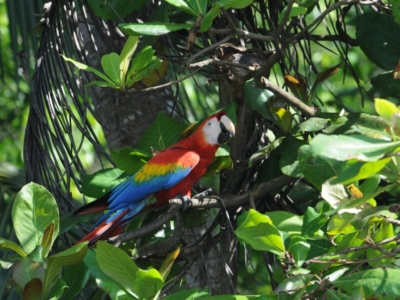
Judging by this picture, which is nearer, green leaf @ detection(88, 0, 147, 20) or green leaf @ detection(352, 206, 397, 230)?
green leaf @ detection(352, 206, 397, 230)

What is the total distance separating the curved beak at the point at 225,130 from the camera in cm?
163

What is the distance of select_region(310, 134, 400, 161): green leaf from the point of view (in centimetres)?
74

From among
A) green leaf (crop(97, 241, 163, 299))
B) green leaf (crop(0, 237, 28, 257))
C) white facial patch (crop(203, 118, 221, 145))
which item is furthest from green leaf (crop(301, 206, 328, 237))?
white facial patch (crop(203, 118, 221, 145))

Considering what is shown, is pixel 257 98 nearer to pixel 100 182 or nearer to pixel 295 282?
pixel 100 182

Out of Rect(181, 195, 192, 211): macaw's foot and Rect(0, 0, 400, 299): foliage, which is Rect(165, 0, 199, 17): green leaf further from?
Rect(181, 195, 192, 211): macaw's foot

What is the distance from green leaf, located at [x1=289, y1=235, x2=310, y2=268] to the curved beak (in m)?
0.52

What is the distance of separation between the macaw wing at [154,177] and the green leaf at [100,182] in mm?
17

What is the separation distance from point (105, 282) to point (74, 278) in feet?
0.40

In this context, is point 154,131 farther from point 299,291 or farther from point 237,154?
point 299,291

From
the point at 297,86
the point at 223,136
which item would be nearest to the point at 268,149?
the point at 297,86

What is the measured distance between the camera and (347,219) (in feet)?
3.43

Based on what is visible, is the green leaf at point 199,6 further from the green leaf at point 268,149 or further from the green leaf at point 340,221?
the green leaf at point 340,221

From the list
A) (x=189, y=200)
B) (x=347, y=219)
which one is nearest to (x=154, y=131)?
(x=189, y=200)

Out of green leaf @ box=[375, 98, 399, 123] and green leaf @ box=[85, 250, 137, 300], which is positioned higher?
green leaf @ box=[375, 98, 399, 123]
